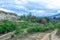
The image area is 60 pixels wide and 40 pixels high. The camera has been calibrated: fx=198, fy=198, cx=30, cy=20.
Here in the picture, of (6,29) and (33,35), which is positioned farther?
(6,29)

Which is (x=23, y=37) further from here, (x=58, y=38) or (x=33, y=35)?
(x=58, y=38)

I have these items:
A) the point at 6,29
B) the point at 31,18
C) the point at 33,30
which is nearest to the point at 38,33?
the point at 33,30

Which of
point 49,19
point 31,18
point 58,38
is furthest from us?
point 31,18

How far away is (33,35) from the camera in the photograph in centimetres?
1209

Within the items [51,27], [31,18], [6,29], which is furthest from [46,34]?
[31,18]

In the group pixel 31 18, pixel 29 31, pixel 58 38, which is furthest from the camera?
pixel 31 18

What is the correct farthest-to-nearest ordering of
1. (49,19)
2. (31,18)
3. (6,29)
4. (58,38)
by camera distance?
1. (31,18)
2. (49,19)
3. (6,29)
4. (58,38)

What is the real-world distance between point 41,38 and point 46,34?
2.58 feet

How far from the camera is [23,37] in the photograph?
38.7ft

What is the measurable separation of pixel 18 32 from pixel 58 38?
294cm

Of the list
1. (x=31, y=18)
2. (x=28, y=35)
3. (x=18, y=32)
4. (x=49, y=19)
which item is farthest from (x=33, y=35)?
(x=31, y=18)

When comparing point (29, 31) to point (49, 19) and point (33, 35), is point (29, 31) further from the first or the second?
point (49, 19)

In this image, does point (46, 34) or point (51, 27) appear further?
point (51, 27)

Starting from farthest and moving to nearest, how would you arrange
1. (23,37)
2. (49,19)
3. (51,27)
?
(49,19)
(51,27)
(23,37)
